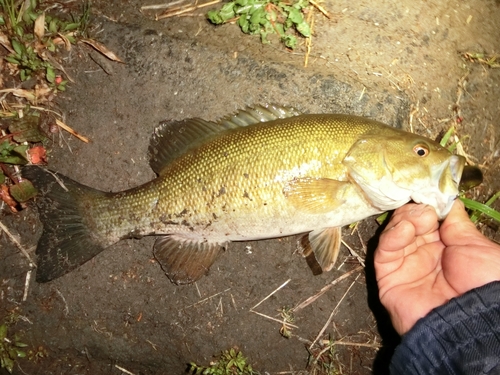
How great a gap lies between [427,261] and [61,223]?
281 centimetres

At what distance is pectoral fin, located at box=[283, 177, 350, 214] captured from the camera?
2.72 metres

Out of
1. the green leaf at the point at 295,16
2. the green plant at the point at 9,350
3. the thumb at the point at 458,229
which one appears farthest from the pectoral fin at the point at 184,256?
the green leaf at the point at 295,16

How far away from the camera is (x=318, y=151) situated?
274 cm

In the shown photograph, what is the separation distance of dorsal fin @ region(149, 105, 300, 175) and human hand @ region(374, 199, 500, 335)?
112 cm

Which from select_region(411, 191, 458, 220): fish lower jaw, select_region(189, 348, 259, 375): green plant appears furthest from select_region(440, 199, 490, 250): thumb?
select_region(189, 348, 259, 375): green plant

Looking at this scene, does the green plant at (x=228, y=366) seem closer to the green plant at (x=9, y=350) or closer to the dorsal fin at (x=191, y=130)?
the green plant at (x=9, y=350)

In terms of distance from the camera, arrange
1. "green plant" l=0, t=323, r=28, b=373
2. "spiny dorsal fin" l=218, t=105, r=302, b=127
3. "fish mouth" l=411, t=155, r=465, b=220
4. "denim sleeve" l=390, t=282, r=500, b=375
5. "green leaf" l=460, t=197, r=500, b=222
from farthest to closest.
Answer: "green plant" l=0, t=323, r=28, b=373 < "green leaf" l=460, t=197, r=500, b=222 < "spiny dorsal fin" l=218, t=105, r=302, b=127 < "fish mouth" l=411, t=155, r=465, b=220 < "denim sleeve" l=390, t=282, r=500, b=375

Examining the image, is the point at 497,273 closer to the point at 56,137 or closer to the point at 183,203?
the point at 183,203

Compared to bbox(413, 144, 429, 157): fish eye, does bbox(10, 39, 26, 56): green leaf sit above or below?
below

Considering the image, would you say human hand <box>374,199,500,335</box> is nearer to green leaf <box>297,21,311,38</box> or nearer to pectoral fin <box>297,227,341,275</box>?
pectoral fin <box>297,227,341,275</box>

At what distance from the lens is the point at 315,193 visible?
2734mm

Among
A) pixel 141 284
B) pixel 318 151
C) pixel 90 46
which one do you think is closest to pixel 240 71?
pixel 318 151

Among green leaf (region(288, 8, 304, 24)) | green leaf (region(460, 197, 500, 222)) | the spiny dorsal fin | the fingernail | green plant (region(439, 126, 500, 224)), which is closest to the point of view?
the fingernail

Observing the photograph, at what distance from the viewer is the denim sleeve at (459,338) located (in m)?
2.35
